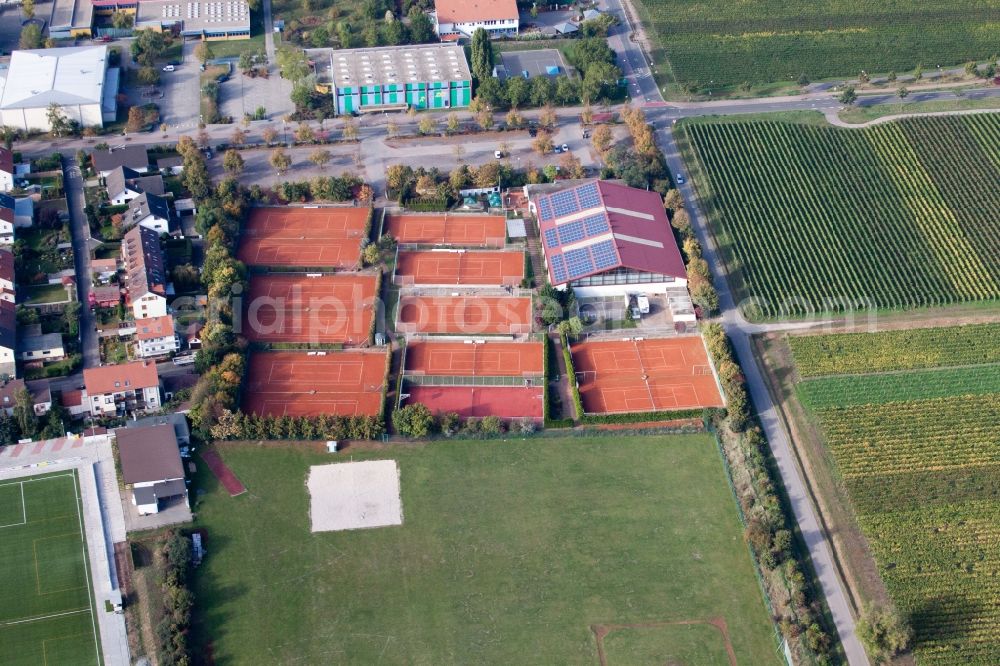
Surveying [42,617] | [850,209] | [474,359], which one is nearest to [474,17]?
[850,209]

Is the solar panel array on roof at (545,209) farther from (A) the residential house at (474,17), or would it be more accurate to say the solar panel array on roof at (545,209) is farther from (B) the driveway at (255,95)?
(A) the residential house at (474,17)

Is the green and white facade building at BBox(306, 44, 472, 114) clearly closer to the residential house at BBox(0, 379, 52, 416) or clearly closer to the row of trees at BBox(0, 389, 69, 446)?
the residential house at BBox(0, 379, 52, 416)

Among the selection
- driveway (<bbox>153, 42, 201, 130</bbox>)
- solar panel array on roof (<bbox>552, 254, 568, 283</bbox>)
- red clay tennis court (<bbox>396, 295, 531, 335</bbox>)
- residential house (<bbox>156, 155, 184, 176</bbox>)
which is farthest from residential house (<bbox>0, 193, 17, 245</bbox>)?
solar panel array on roof (<bbox>552, 254, 568, 283</bbox>)

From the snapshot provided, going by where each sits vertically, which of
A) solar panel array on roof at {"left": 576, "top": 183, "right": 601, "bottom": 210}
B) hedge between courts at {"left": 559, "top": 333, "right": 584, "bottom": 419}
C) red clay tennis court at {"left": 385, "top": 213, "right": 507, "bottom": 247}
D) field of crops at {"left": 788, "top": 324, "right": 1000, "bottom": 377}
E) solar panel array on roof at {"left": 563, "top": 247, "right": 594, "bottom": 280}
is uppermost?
solar panel array on roof at {"left": 576, "top": 183, "right": 601, "bottom": 210}

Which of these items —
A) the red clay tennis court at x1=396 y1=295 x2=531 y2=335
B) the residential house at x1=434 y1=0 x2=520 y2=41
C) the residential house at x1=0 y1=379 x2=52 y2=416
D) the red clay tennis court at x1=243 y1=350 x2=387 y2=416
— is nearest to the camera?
the residential house at x1=0 y1=379 x2=52 y2=416

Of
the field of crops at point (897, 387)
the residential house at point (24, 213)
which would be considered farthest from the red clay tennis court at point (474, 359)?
the residential house at point (24, 213)

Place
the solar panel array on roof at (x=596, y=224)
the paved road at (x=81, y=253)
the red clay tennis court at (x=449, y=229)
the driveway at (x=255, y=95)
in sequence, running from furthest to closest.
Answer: the driveway at (x=255, y=95) < the red clay tennis court at (x=449, y=229) < the solar panel array on roof at (x=596, y=224) < the paved road at (x=81, y=253)
